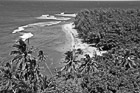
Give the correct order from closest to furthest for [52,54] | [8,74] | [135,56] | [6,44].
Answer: [8,74]
[135,56]
[52,54]
[6,44]

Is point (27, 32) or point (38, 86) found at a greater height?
point (27, 32)

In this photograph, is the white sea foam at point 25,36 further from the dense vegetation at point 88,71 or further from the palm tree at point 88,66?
the palm tree at point 88,66

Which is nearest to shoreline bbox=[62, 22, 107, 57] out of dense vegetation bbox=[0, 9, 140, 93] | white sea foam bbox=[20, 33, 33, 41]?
dense vegetation bbox=[0, 9, 140, 93]

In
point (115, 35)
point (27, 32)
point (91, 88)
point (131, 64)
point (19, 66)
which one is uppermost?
point (27, 32)

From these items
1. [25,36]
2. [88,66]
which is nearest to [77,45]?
[25,36]

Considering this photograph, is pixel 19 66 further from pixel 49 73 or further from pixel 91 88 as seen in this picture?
pixel 49 73

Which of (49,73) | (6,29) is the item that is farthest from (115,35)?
(6,29)

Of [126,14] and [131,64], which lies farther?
[126,14]

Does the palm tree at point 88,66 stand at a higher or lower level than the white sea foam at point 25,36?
lower

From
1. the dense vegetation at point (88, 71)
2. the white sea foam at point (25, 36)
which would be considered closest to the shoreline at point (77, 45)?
the dense vegetation at point (88, 71)
